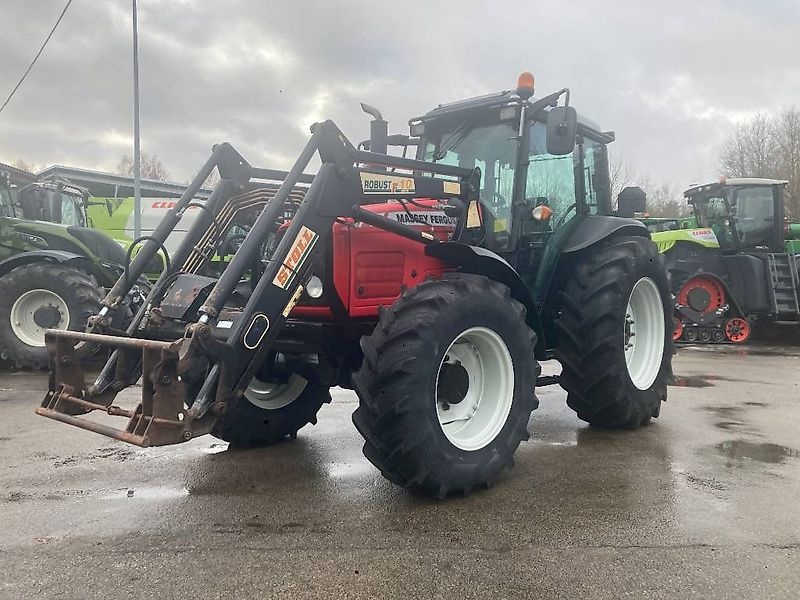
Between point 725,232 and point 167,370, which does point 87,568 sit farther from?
point 725,232

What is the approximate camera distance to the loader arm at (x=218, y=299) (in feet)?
10.0

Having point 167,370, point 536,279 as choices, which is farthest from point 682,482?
point 167,370

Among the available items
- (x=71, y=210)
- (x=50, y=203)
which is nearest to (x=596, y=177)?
(x=50, y=203)

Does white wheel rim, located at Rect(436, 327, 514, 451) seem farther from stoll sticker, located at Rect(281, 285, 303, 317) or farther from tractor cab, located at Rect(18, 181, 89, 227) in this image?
tractor cab, located at Rect(18, 181, 89, 227)

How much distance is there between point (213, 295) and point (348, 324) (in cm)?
104

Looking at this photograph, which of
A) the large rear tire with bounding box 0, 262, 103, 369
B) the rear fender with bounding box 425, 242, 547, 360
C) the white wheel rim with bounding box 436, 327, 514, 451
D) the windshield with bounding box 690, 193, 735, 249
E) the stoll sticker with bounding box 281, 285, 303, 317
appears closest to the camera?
the stoll sticker with bounding box 281, 285, 303, 317

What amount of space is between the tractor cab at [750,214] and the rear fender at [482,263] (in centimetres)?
942

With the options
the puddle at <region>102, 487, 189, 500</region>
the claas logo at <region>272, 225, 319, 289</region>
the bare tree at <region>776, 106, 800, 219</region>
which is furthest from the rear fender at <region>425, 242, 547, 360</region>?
the bare tree at <region>776, 106, 800, 219</region>

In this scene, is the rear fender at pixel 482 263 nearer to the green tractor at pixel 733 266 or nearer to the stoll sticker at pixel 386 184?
the stoll sticker at pixel 386 184

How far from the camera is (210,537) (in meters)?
3.11

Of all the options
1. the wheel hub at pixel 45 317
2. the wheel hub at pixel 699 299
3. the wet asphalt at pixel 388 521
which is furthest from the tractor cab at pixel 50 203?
the wheel hub at pixel 699 299

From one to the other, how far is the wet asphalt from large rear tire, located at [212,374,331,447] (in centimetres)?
15

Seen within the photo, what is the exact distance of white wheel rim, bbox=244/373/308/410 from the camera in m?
4.76

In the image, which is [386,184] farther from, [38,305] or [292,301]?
[38,305]
